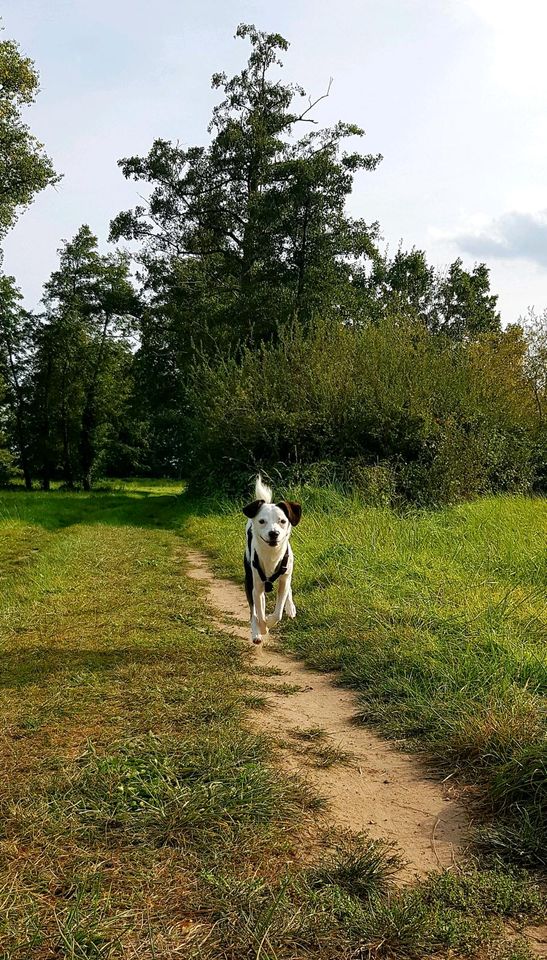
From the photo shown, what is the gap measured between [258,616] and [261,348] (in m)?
14.3

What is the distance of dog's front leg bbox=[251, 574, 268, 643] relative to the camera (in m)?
5.76

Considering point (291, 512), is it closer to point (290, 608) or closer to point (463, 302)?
point (290, 608)

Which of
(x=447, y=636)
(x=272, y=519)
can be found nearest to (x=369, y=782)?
(x=447, y=636)

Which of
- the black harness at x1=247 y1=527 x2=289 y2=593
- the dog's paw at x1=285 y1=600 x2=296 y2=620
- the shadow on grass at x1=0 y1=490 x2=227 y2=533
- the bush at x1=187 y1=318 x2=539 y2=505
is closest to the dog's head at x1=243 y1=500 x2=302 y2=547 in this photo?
the black harness at x1=247 y1=527 x2=289 y2=593

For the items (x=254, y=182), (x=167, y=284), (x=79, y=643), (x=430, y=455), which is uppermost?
(x=254, y=182)

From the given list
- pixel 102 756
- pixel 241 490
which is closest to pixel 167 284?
pixel 241 490

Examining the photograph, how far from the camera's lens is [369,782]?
369 cm

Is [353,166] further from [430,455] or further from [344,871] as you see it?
[344,871]

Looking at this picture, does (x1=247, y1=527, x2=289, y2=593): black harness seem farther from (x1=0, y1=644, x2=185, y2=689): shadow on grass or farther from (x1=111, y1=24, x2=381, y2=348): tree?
(x1=111, y1=24, x2=381, y2=348): tree

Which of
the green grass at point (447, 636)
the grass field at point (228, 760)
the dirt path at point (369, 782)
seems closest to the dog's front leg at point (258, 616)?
the grass field at point (228, 760)

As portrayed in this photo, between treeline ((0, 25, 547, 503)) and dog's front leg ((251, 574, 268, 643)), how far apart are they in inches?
321

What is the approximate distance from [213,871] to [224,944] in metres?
0.41

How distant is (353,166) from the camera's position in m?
24.5

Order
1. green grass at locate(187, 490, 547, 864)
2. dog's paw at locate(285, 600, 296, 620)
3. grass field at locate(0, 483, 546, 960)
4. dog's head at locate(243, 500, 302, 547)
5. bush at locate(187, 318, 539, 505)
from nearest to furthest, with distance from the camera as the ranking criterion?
1. grass field at locate(0, 483, 546, 960)
2. green grass at locate(187, 490, 547, 864)
3. dog's head at locate(243, 500, 302, 547)
4. dog's paw at locate(285, 600, 296, 620)
5. bush at locate(187, 318, 539, 505)
